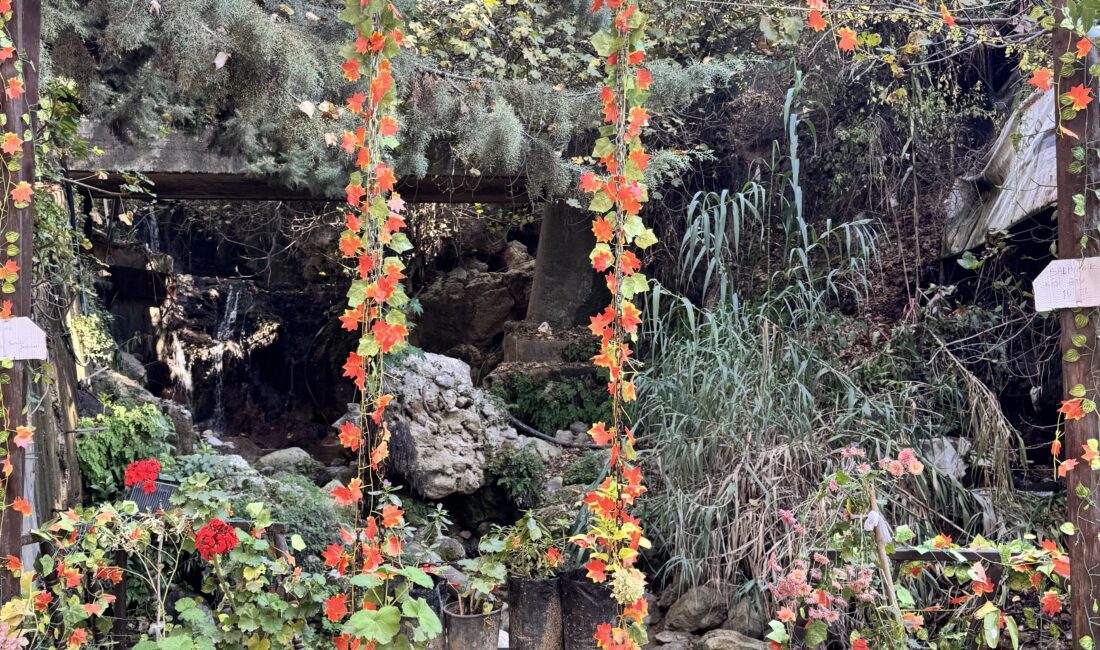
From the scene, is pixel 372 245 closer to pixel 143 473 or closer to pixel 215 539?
pixel 215 539

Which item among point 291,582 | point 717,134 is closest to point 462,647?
point 291,582

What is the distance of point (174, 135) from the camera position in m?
4.53

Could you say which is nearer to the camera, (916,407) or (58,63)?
(58,63)

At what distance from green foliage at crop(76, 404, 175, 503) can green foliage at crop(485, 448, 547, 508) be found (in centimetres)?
180

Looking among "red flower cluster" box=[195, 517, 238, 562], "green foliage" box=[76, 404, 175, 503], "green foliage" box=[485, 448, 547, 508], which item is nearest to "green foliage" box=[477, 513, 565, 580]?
"red flower cluster" box=[195, 517, 238, 562]

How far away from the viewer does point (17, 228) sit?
6.68ft

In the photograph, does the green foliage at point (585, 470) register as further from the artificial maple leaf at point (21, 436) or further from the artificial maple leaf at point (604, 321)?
the artificial maple leaf at point (21, 436)

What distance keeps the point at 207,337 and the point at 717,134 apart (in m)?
5.53

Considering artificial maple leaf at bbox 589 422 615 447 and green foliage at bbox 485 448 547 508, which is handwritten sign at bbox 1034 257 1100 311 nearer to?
artificial maple leaf at bbox 589 422 615 447

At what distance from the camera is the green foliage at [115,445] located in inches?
146

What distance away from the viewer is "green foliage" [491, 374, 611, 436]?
19.2 feet

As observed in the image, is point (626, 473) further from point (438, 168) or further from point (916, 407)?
point (438, 168)

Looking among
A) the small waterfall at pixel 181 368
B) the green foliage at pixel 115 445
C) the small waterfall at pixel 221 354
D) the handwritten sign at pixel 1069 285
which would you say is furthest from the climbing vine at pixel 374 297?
the small waterfall at pixel 221 354

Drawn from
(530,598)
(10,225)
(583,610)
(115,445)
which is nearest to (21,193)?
(10,225)
